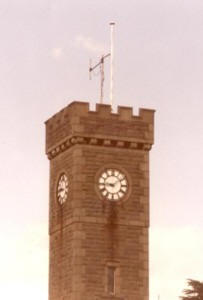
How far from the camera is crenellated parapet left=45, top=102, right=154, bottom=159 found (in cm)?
8069

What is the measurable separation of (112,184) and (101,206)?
146 centimetres

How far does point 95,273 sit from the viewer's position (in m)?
79.1

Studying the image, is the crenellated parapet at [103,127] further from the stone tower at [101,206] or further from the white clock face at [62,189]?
the white clock face at [62,189]

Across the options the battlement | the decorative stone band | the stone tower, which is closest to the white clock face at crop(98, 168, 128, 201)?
the stone tower

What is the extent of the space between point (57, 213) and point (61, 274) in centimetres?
377

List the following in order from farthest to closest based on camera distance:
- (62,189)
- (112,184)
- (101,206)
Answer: (62,189) → (112,184) → (101,206)

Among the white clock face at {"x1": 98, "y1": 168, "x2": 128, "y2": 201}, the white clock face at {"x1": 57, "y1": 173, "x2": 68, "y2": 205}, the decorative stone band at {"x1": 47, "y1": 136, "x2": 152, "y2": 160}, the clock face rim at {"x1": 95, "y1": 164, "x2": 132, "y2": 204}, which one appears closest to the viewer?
the clock face rim at {"x1": 95, "y1": 164, "x2": 132, "y2": 204}

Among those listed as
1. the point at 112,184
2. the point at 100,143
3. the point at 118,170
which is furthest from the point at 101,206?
the point at 100,143

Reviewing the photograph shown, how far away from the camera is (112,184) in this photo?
80.9 m

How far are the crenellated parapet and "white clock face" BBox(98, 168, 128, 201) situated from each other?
157 cm

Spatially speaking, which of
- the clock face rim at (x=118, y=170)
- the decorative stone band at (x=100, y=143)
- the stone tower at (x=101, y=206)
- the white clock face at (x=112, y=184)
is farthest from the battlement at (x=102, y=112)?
the white clock face at (x=112, y=184)

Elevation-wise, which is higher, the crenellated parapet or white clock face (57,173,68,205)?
the crenellated parapet

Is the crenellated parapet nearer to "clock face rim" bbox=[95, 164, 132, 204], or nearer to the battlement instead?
the battlement

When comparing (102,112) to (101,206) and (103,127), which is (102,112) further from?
(101,206)
